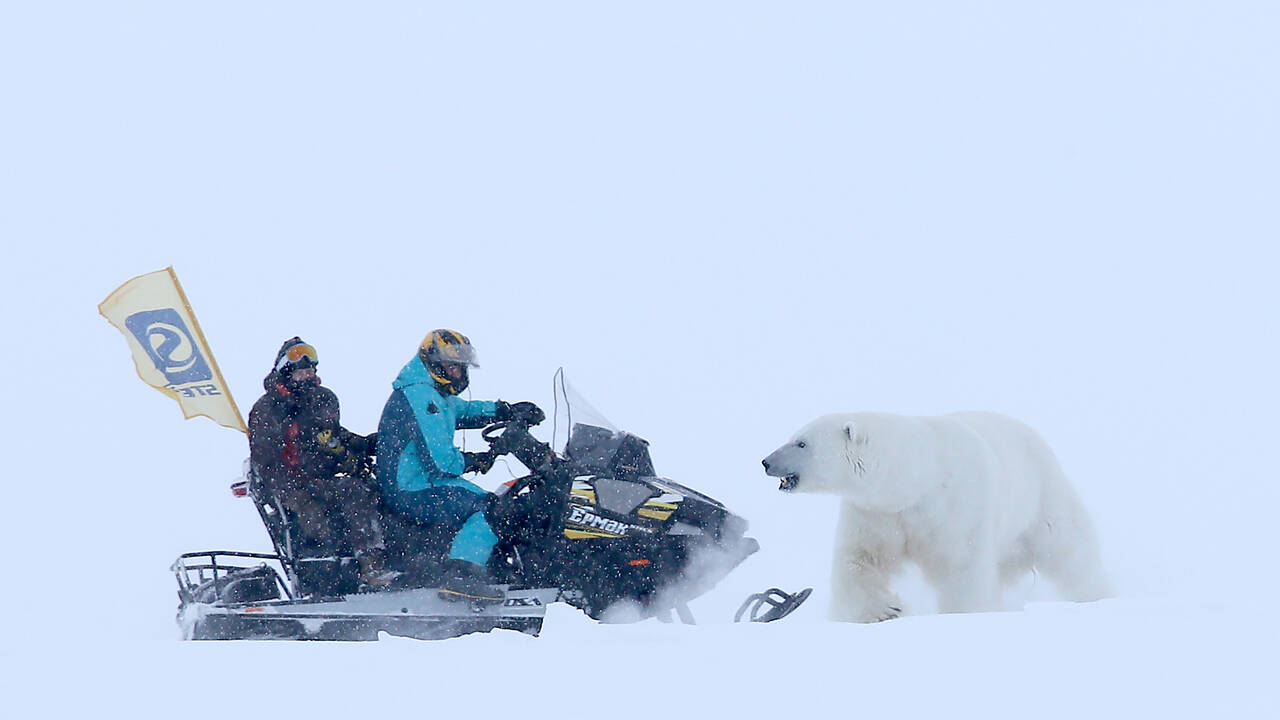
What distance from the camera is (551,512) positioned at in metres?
5.07

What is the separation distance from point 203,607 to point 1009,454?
439cm

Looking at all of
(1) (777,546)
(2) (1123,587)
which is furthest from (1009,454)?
(1) (777,546)

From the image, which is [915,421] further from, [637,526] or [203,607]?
[203,607]

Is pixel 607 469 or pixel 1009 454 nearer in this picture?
pixel 607 469

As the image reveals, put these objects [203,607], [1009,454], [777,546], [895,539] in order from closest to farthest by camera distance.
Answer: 1. [203,607]
2. [895,539]
3. [1009,454]
4. [777,546]

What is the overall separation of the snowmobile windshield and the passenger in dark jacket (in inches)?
38.1

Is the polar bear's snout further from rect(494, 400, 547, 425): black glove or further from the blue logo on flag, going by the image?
the blue logo on flag

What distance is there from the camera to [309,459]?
16.4 ft

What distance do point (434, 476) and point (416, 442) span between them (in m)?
0.18

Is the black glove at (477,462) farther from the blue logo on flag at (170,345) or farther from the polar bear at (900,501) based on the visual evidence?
the blue logo on flag at (170,345)

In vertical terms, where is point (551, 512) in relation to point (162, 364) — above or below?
below

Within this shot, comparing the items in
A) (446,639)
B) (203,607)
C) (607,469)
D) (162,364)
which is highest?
(162,364)

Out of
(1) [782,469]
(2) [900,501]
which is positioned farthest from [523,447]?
(2) [900,501]

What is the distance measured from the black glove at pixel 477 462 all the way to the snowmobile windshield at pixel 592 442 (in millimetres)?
341
